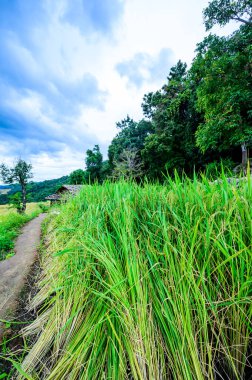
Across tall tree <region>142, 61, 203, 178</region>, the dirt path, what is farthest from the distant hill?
the dirt path

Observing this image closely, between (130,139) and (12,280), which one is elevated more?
(130,139)

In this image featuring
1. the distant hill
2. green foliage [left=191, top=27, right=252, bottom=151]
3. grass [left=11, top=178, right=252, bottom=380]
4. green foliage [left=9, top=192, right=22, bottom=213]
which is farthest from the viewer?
the distant hill

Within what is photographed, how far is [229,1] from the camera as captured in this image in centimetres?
846

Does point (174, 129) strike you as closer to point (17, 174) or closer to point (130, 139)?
point (130, 139)

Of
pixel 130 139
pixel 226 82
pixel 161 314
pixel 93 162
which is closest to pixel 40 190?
pixel 93 162

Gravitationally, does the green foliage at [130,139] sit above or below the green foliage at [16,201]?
above

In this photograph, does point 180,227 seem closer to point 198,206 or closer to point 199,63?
point 198,206

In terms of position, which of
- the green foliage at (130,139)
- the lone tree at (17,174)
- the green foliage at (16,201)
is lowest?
the green foliage at (16,201)

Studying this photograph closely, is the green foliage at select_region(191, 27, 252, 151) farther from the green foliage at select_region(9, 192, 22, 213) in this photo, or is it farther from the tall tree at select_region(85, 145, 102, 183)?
the tall tree at select_region(85, 145, 102, 183)

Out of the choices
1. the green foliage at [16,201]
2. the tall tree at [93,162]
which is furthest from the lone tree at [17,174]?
the tall tree at [93,162]

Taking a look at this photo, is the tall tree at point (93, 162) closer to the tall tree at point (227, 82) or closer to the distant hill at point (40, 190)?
the distant hill at point (40, 190)

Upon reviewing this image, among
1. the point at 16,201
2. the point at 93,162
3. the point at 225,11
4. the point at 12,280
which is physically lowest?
the point at 16,201

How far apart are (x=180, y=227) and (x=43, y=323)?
1057 millimetres

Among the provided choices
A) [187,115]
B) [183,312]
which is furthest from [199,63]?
[183,312]
